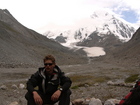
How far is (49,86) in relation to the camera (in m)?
6.62

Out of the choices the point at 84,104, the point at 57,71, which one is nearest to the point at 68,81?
A: the point at 57,71

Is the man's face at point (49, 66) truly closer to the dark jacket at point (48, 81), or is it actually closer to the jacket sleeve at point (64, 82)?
the dark jacket at point (48, 81)

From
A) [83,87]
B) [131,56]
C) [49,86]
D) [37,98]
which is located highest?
[49,86]

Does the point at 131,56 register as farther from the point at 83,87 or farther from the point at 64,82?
the point at 64,82

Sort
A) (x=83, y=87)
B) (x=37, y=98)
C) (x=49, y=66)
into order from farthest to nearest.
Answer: (x=83, y=87)
(x=49, y=66)
(x=37, y=98)

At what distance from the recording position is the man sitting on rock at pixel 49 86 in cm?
645

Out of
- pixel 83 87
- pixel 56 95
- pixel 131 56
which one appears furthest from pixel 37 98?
pixel 131 56

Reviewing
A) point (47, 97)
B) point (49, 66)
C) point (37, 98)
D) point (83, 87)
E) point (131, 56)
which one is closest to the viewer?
point (37, 98)

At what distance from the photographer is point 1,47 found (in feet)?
236

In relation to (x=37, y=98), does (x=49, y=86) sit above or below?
above

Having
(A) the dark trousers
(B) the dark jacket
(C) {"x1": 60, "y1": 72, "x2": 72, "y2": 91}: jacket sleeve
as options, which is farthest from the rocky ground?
(C) {"x1": 60, "y1": 72, "x2": 72, "y2": 91}: jacket sleeve

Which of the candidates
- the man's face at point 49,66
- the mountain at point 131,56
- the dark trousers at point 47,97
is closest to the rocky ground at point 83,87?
the dark trousers at point 47,97

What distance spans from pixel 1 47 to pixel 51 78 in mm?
69360

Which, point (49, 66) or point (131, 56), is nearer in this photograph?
point (49, 66)
